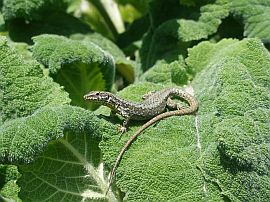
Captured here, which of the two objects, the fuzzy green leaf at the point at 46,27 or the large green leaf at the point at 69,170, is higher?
the fuzzy green leaf at the point at 46,27

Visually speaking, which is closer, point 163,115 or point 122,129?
point 122,129

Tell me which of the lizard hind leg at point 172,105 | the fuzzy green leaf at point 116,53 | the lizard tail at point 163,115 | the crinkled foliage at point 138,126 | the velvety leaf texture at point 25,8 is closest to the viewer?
the crinkled foliage at point 138,126

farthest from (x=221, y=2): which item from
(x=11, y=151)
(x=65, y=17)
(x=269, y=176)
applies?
(x=11, y=151)

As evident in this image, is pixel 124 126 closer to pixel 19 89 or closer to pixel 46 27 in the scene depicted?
A: pixel 19 89

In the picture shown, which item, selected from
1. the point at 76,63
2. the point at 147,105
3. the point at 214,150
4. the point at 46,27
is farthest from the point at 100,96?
the point at 46,27

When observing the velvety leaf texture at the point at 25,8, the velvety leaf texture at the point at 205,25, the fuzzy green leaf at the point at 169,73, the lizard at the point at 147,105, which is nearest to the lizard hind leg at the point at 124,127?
the lizard at the point at 147,105

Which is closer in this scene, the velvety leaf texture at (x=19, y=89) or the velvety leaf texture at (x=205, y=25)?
the velvety leaf texture at (x=19, y=89)

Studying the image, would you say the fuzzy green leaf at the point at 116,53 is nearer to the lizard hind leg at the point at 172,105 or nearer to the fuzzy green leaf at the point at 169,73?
the fuzzy green leaf at the point at 169,73
